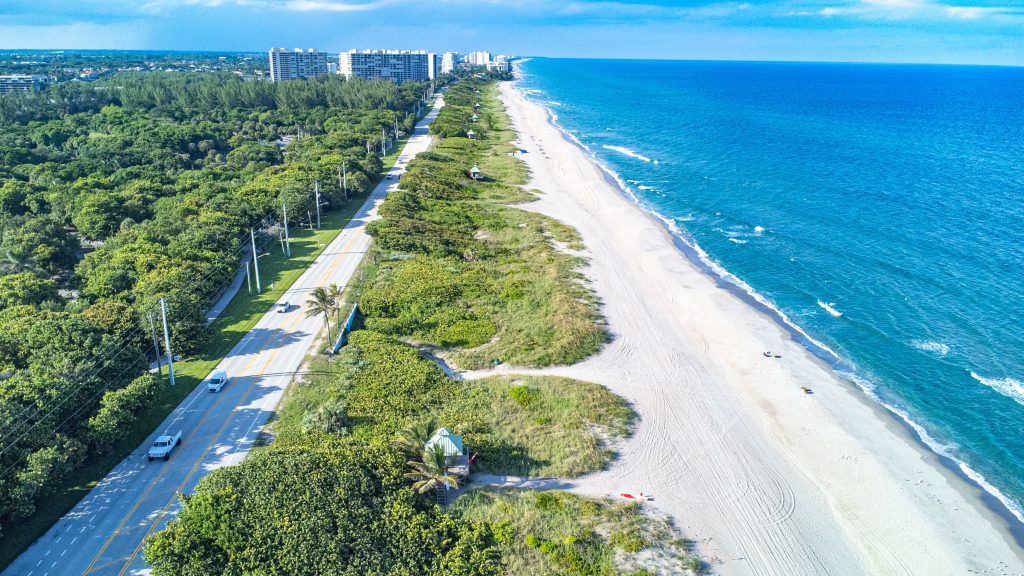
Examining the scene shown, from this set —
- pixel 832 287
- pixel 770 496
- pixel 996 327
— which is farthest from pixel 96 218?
pixel 996 327

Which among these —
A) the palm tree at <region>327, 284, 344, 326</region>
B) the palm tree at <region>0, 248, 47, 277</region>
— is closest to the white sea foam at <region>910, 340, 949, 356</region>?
the palm tree at <region>327, 284, 344, 326</region>

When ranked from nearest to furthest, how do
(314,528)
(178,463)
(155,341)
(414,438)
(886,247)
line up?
(314,528)
(414,438)
(178,463)
(155,341)
(886,247)

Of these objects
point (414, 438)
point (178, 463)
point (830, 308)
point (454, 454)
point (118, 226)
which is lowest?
point (178, 463)

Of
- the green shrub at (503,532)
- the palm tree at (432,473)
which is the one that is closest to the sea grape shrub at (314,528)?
the green shrub at (503,532)

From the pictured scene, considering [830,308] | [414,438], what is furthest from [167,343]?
[830,308]

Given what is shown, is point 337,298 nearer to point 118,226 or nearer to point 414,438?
point 414,438

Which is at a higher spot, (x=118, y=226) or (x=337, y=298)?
(x=118, y=226)

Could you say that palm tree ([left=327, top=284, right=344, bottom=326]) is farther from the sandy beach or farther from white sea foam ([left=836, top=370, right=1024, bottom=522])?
white sea foam ([left=836, top=370, right=1024, bottom=522])
